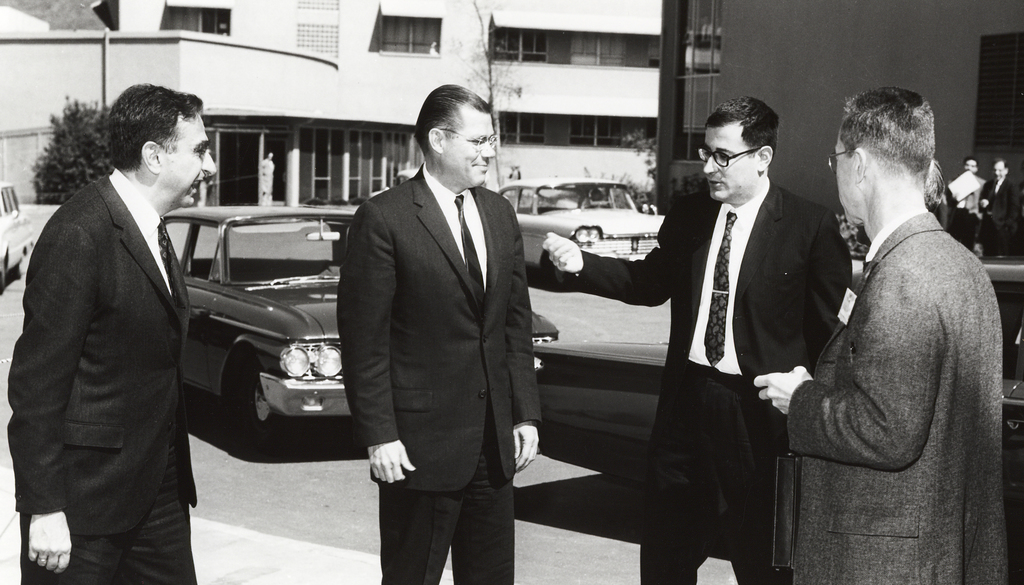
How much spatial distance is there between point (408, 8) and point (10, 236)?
3570 centimetres

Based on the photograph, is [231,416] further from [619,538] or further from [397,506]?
[397,506]

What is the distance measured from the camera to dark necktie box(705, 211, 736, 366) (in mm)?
3750

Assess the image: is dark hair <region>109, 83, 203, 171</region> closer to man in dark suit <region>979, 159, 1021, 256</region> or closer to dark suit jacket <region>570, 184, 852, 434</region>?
dark suit jacket <region>570, 184, 852, 434</region>

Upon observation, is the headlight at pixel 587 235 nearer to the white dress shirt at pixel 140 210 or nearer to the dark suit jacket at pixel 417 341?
the dark suit jacket at pixel 417 341

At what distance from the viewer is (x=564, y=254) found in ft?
13.0

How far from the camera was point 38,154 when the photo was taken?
3709 cm

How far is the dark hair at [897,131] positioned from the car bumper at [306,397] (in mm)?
4942

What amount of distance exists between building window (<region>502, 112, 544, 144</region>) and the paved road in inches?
1741

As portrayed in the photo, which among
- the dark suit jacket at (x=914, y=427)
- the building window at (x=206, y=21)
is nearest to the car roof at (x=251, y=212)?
the dark suit jacket at (x=914, y=427)

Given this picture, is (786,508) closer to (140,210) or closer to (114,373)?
(114,373)

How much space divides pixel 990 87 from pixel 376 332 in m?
21.1

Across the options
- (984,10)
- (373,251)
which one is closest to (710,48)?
(984,10)

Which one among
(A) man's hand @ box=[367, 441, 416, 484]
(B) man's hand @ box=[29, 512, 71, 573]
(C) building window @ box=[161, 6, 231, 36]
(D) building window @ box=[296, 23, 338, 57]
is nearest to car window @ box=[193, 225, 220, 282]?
(A) man's hand @ box=[367, 441, 416, 484]

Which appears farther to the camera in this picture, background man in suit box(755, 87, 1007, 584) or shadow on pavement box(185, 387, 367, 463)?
shadow on pavement box(185, 387, 367, 463)
